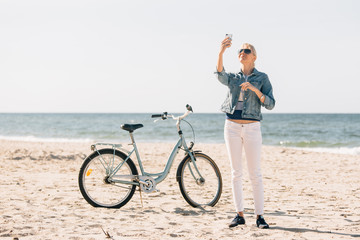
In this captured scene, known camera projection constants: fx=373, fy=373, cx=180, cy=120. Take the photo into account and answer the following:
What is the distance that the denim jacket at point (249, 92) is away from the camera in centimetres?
409

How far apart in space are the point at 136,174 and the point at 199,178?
0.90 metres

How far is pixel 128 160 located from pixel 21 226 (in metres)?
1.53

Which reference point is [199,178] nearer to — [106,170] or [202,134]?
[106,170]

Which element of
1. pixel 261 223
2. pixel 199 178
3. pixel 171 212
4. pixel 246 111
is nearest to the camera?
pixel 246 111

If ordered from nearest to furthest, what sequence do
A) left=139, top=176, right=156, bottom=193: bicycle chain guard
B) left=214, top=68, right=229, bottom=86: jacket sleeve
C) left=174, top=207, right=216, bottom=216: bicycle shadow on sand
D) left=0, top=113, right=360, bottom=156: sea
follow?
left=214, top=68, right=229, bottom=86: jacket sleeve < left=174, top=207, right=216, bottom=216: bicycle shadow on sand < left=139, top=176, right=156, bottom=193: bicycle chain guard < left=0, top=113, right=360, bottom=156: sea

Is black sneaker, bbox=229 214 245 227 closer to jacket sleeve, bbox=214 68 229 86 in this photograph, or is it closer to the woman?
the woman

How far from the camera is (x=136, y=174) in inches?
200

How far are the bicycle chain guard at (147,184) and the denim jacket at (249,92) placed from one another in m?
1.56

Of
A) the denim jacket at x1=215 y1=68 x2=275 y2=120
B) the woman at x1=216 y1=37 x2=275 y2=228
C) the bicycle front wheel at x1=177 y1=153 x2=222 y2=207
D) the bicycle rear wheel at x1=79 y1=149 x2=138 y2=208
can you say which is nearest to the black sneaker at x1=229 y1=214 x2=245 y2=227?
the woman at x1=216 y1=37 x2=275 y2=228

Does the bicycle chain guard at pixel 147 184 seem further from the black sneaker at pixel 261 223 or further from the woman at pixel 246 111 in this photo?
the black sneaker at pixel 261 223

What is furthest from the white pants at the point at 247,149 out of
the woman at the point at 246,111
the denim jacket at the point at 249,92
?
the denim jacket at the point at 249,92

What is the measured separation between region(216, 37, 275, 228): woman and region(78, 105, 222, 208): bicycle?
965mm

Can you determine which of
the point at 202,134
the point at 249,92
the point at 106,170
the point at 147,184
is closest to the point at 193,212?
the point at 147,184

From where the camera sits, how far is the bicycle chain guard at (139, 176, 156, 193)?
5.07 m
